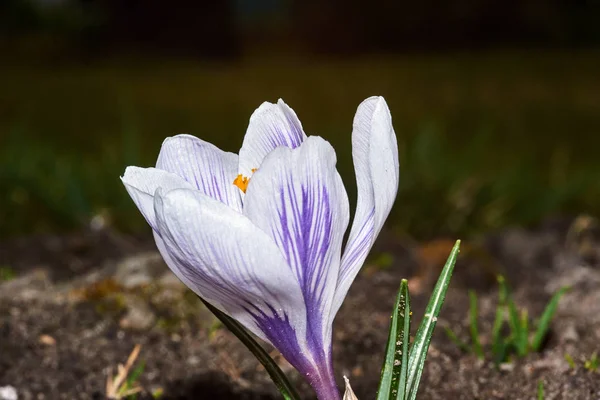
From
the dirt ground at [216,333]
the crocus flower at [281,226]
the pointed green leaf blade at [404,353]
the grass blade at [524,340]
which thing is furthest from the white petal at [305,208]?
the grass blade at [524,340]

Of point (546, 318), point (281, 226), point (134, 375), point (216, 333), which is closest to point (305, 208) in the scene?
point (281, 226)

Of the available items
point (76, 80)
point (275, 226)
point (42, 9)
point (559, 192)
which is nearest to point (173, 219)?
point (275, 226)

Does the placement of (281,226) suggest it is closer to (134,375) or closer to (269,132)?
(269,132)

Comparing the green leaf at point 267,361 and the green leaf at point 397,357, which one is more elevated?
the green leaf at point 397,357

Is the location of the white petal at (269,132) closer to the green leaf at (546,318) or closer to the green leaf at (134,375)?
the green leaf at (134,375)

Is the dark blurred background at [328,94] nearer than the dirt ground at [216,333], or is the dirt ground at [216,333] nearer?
the dirt ground at [216,333]

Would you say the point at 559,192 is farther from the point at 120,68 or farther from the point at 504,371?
the point at 120,68
